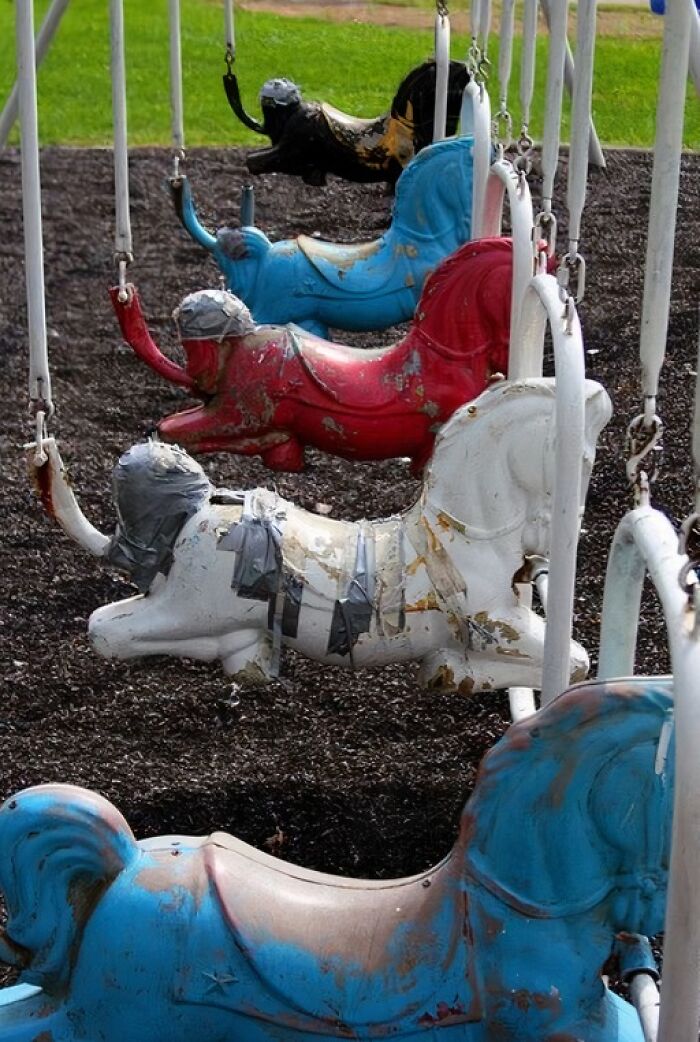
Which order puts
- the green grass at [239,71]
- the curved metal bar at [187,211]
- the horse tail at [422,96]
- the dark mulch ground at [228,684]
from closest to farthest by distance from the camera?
the dark mulch ground at [228,684] < the curved metal bar at [187,211] < the horse tail at [422,96] < the green grass at [239,71]

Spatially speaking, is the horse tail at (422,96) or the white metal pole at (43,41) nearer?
the horse tail at (422,96)

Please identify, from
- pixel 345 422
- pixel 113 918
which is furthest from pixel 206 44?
pixel 113 918

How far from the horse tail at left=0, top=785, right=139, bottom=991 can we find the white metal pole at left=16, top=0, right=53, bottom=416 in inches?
29.5

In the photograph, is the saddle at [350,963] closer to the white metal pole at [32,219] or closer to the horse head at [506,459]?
the horse head at [506,459]

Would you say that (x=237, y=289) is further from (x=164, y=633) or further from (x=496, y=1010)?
(x=496, y=1010)

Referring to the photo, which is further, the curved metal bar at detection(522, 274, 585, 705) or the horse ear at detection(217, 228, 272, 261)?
the horse ear at detection(217, 228, 272, 261)

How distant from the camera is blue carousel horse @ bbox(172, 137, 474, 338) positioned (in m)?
3.00

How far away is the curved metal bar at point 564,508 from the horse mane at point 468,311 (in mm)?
897

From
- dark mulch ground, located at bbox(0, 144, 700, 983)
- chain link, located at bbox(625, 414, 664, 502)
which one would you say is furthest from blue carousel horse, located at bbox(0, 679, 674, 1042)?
dark mulch ground, located at bbox(0, 144, 700, 983)

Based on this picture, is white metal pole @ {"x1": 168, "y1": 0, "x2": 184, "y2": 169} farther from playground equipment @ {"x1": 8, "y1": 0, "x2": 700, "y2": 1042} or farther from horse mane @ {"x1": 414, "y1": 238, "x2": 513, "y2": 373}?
playground equipment @ {"x1": 8, "y1": 0, "x2": 700, "y2": 1042}

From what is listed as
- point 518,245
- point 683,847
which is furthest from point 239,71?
point 683,847

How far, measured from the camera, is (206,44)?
8.36m

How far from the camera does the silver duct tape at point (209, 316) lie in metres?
2.38

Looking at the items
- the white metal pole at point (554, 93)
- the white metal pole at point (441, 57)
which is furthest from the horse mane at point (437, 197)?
the white metal pole at point (554, 93)
